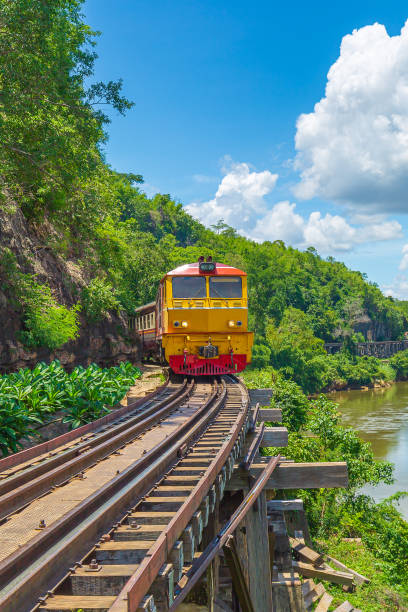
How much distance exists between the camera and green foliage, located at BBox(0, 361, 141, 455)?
8.37m

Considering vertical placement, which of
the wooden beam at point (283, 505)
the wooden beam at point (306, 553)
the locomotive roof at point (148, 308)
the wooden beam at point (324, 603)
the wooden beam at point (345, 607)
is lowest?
the wooden beam at point (345, 607)

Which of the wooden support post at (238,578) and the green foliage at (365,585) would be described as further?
the green foliage at (365,585)

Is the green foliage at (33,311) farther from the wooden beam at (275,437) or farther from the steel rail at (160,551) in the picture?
the steel rail at (160,551)

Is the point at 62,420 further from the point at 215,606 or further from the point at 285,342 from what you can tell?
the point at 285,342

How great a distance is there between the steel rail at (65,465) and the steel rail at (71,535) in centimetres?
78

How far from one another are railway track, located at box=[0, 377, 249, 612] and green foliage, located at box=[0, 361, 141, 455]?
1569 millimetres

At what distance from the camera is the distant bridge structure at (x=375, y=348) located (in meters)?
77.2

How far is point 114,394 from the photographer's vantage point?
1112 centimetres

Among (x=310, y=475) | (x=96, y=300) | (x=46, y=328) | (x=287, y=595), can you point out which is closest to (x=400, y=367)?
A: (x=96, y=300)

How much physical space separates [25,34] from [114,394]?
883 cm

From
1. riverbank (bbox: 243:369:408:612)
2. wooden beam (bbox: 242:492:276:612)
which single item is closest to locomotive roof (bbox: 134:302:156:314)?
riverbank (bbox: 243:369:408:612)

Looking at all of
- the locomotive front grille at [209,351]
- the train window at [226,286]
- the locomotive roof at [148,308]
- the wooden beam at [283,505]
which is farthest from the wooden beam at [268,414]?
the locomotive roof at [148,308]

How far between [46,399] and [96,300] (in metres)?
10.4

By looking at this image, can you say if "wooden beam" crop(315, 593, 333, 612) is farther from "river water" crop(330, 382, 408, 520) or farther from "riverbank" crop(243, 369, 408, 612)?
"river water" crop(330, 382, 408, 520)
